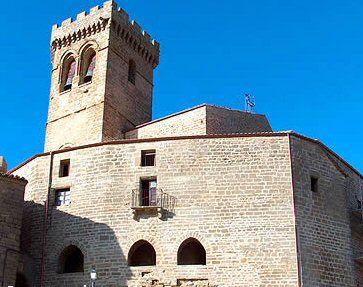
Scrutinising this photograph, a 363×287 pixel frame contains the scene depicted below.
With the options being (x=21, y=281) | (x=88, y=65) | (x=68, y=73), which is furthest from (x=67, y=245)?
(x=68, y=73)

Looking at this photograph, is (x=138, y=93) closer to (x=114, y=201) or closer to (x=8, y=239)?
(x=114, y=201)

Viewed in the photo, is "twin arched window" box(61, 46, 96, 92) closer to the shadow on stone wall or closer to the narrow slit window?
the narrow slit window

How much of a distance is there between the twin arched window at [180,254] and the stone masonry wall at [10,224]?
4.21 metres

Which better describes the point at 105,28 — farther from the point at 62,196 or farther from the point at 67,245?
the point at 67,245

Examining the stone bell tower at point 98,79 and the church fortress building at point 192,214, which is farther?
the stone bell tower at point 98,79

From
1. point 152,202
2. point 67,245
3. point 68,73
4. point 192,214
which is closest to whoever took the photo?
point 192,214

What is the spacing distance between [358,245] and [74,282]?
11227 mm

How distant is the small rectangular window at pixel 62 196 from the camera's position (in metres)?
23.9

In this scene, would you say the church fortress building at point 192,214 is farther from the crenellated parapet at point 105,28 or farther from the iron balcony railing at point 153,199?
the crenellated parapet at point 105,28

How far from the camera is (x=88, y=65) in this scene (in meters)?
32.8

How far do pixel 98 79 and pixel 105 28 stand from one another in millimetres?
3085

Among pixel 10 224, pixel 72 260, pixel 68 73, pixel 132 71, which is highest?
pixel 132 71

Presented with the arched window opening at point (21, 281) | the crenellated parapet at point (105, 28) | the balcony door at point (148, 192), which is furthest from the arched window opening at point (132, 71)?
the arched window opening at point (21, 281)

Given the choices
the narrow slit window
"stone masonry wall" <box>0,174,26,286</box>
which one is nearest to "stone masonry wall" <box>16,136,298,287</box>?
"stone masonry wall" <box>0,174,26,286</box>
